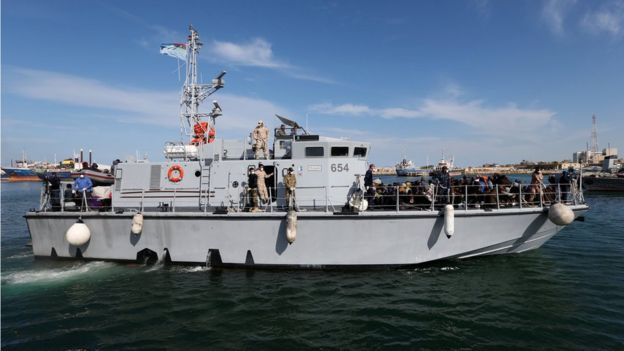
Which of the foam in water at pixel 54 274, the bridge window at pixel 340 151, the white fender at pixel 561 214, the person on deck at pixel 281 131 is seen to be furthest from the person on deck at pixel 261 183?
the white fender at pixel 561 214

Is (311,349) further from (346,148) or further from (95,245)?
(95,245)

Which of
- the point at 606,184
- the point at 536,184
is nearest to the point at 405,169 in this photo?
the point at 606,184

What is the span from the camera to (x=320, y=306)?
6.96 m

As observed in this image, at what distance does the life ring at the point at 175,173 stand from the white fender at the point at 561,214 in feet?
34.8

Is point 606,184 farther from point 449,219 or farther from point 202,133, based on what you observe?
point 202,133

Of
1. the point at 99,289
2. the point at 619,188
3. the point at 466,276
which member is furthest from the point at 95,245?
the point at 619,188

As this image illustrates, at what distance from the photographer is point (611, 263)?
9.76m

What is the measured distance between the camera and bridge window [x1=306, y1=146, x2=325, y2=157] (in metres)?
9.74

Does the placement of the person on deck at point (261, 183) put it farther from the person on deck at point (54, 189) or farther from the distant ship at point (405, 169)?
the distant ship at point (405, 169)

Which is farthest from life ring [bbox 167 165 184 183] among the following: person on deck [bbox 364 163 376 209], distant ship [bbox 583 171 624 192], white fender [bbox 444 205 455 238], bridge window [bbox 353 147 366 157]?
distant ship [bbox 583 171 624 192]

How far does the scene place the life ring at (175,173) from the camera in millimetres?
10367

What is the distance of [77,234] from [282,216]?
20.3 feet

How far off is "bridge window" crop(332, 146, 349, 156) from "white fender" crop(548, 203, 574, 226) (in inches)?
222

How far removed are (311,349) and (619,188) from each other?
4775 centimetres
